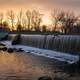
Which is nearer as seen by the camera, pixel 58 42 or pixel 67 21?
pixel 58 42

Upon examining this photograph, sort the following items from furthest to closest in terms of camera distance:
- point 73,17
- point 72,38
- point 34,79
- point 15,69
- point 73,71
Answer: point 73,17 → point 72,38 → point 15,69 → point 73,71 → point 34,79

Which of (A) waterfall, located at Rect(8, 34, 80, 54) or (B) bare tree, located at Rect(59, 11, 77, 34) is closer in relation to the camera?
(A) waterfall, located at Rect(8, 34, 80, 54)

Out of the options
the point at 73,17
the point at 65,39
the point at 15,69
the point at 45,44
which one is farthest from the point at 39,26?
the point at 15,69

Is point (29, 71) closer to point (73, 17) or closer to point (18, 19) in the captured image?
point (73, 17)

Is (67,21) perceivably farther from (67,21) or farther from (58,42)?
(58,42)

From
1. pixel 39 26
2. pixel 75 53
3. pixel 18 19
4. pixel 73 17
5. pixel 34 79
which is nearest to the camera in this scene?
pixel 34 79

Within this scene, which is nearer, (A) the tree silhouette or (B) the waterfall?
(B) the waterfall

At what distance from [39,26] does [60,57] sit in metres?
68.2

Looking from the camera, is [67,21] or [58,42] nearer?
[58,42]

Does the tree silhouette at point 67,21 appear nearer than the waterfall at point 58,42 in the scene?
No

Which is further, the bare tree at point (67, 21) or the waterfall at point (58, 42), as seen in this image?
the bare tree at point (67, 21)

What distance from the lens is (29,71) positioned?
2605 cm

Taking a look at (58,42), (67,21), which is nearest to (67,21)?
(67,21)

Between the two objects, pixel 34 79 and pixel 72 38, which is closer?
pixel 34 79
